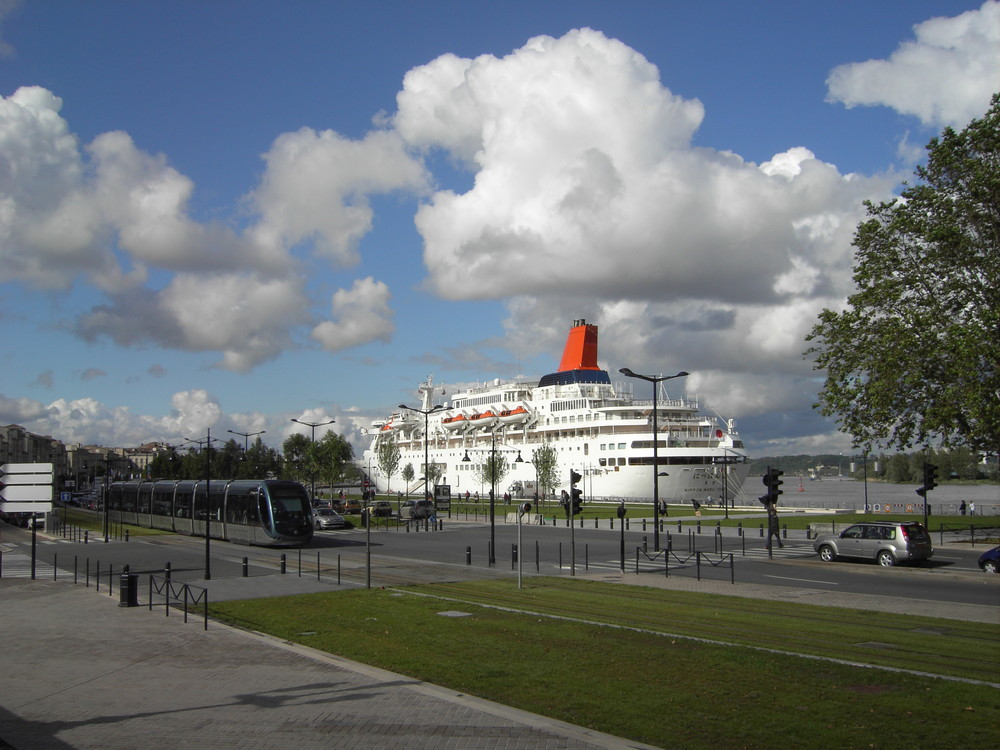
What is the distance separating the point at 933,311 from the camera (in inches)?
1209

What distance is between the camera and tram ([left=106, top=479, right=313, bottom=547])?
3281 cm

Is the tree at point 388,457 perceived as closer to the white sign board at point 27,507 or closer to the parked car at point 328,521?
the parked car at point 328,521

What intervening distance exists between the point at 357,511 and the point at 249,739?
181 feet

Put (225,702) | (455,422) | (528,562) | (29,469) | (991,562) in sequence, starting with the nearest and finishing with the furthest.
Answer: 1. (225,702)
2. (29,469)
3. (991,562)
4. (528,562)
5. (455,422)

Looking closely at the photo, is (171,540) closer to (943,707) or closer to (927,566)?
(927,566)

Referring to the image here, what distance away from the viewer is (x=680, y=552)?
29.8 meters

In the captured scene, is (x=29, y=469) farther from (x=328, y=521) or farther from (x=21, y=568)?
(x=328, y=521)

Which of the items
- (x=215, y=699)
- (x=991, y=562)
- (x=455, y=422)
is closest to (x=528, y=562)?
(x=991, y=562)

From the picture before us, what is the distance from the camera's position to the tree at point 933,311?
2894 centimetres

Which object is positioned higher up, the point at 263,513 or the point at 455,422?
the point at 455,422

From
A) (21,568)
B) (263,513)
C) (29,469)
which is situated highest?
(29,469)

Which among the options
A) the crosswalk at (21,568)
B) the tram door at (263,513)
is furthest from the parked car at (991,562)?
the crosswalk at (21,568)

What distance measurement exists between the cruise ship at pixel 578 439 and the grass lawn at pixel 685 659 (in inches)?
1681

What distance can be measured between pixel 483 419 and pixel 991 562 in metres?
73.5
